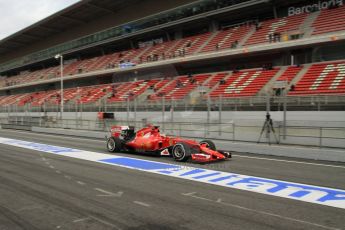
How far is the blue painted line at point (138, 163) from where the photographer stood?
34.8 feet

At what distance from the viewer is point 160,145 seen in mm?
12711

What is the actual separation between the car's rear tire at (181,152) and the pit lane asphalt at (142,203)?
1.75 meters

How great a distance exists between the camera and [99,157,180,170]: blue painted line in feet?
34.8

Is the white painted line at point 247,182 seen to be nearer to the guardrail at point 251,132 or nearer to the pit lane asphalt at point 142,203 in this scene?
the pit lane asphalt at point 142,203

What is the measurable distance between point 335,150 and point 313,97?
6088 mm

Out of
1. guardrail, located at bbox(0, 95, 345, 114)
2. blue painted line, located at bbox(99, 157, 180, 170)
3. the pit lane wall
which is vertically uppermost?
guardrail, located at bbox(0, 95, 345, 114)

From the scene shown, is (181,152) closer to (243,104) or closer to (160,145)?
(160,145)

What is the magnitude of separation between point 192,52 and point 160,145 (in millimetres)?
23941

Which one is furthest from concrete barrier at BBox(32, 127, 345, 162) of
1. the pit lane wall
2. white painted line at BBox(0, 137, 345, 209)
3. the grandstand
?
white painted line at BBox(0, 137, 345, 209)

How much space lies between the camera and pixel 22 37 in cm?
6378

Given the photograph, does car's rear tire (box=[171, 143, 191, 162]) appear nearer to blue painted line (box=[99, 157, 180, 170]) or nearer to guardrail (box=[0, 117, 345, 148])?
blue painted line (box=[99, 157, 180, 170])

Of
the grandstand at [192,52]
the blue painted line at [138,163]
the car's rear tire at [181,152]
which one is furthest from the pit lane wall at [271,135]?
the blue painted line at [138,163]

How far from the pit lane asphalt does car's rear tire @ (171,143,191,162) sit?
175 cm

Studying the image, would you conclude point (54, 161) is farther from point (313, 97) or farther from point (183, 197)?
point (313, 97)
